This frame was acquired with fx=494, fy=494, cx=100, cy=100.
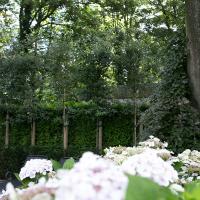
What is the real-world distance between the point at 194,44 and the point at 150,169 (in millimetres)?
6189

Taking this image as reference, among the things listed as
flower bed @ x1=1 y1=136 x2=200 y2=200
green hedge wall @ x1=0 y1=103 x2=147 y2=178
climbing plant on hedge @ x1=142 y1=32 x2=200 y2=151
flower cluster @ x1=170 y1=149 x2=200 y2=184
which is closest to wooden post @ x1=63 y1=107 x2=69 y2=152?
green hedge wall @ x1=0 y1=103 x2=147 y2=178

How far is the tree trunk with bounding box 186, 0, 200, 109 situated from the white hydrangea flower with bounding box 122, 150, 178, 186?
5.90 meters

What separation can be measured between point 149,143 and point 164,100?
199 inches

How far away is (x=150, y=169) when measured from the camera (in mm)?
1144

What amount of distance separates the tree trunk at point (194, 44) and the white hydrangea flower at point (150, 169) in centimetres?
590

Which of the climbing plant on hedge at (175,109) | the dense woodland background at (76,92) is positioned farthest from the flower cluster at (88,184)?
the dense woodland background at (76,92)

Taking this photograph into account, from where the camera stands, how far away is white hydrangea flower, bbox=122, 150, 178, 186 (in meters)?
1.11

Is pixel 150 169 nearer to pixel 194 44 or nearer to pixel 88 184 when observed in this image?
pixel 88 184

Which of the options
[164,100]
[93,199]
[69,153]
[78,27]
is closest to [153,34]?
[78,27]

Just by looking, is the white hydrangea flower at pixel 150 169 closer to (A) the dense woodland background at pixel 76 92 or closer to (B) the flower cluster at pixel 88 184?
(B) the flower cluster at pixel 88 184

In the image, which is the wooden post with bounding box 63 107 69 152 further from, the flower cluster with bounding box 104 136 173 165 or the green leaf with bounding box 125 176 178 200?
the green leaf with bounding box 125 176 178 200

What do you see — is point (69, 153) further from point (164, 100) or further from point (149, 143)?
point (149, 143)

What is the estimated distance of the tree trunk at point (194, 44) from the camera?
6855 millimetres

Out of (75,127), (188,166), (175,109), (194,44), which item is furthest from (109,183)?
(75,127)
